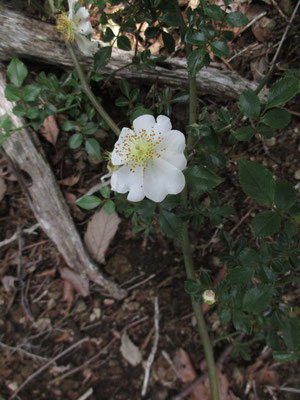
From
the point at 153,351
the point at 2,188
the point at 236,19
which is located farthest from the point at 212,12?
the point at 153,351

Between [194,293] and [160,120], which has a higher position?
[160,120]

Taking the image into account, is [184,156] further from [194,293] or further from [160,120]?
[194,293]

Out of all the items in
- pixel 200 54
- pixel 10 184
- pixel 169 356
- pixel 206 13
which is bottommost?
pixel 169 356

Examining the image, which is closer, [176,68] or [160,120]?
[160,120]

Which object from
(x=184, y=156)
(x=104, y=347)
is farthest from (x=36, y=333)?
(x=184, y=156)

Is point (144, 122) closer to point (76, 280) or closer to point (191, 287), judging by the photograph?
point (191, 287)

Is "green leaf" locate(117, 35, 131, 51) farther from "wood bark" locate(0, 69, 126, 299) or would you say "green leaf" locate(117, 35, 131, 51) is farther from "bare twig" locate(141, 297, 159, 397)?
"bare twig" locate(141, 297, 159, 397)
